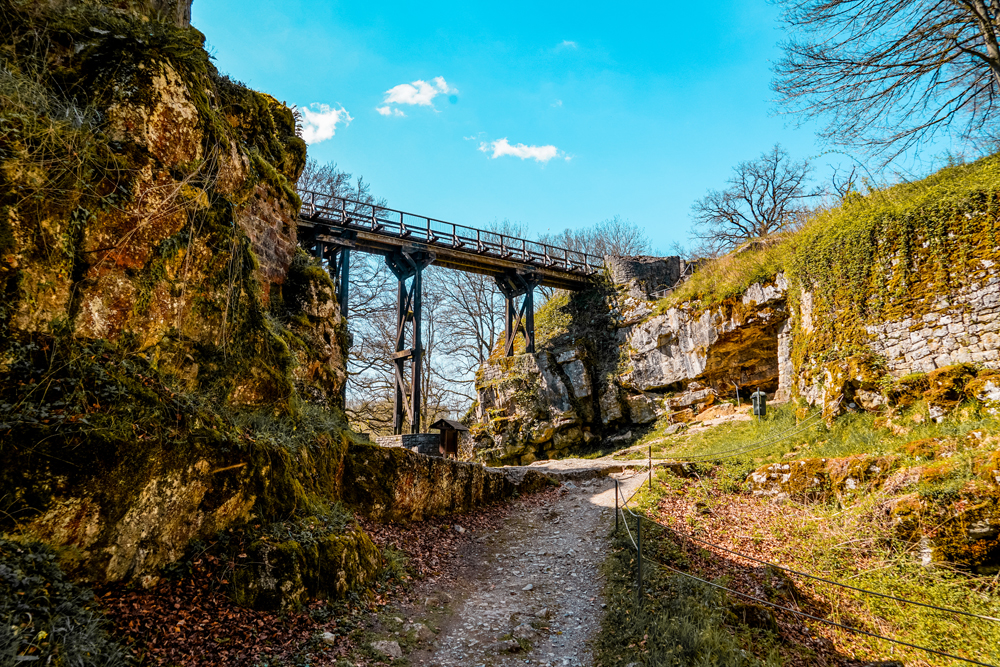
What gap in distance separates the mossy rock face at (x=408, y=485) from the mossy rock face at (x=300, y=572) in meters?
1.75

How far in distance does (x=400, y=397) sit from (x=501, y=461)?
14.4 ft

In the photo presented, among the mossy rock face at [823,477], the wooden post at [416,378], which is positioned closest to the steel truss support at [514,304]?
the wooden post at [416,378]

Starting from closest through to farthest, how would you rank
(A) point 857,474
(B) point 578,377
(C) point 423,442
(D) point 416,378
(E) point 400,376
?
1. (A) point 857,474
2. (C) point 423,442
3. (D) point 416,378
4. (E) point 400,376
5. (B) point 578,377

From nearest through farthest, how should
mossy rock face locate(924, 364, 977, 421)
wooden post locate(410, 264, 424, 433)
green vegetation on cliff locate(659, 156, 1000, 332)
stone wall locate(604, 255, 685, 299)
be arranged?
mossy rock face locate(924, 364, 977, 421)
green vegetation on cliff locate(659, 156, 1000, 332)
wooden post locate(410, 264, 424, 433)
stone wall locate(604, 255, 685, 299)

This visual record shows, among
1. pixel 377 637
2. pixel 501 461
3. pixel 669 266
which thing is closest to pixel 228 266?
pixel 377 637

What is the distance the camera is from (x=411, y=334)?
55.6 ft

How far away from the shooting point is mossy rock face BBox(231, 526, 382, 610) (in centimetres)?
A: 475

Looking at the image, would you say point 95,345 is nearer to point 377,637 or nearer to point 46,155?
point 46,155

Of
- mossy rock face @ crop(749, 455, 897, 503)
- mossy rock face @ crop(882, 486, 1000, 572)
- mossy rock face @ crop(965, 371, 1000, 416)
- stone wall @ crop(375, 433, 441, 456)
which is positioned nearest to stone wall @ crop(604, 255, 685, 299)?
stone wall @ crop(375, 433, 441, 456)

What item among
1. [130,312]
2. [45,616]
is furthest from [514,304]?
[45,616]

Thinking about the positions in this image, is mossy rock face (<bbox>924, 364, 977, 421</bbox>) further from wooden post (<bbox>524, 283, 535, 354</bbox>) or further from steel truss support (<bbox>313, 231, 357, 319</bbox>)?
steel truss support (<bbox>313, 231, 357, 319</bbox>)

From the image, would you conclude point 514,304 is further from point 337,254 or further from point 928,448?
point 928,448

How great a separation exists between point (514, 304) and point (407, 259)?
16.9 feet

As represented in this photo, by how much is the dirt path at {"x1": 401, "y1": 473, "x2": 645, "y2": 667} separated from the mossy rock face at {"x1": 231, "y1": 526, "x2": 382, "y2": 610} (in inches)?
34.2
